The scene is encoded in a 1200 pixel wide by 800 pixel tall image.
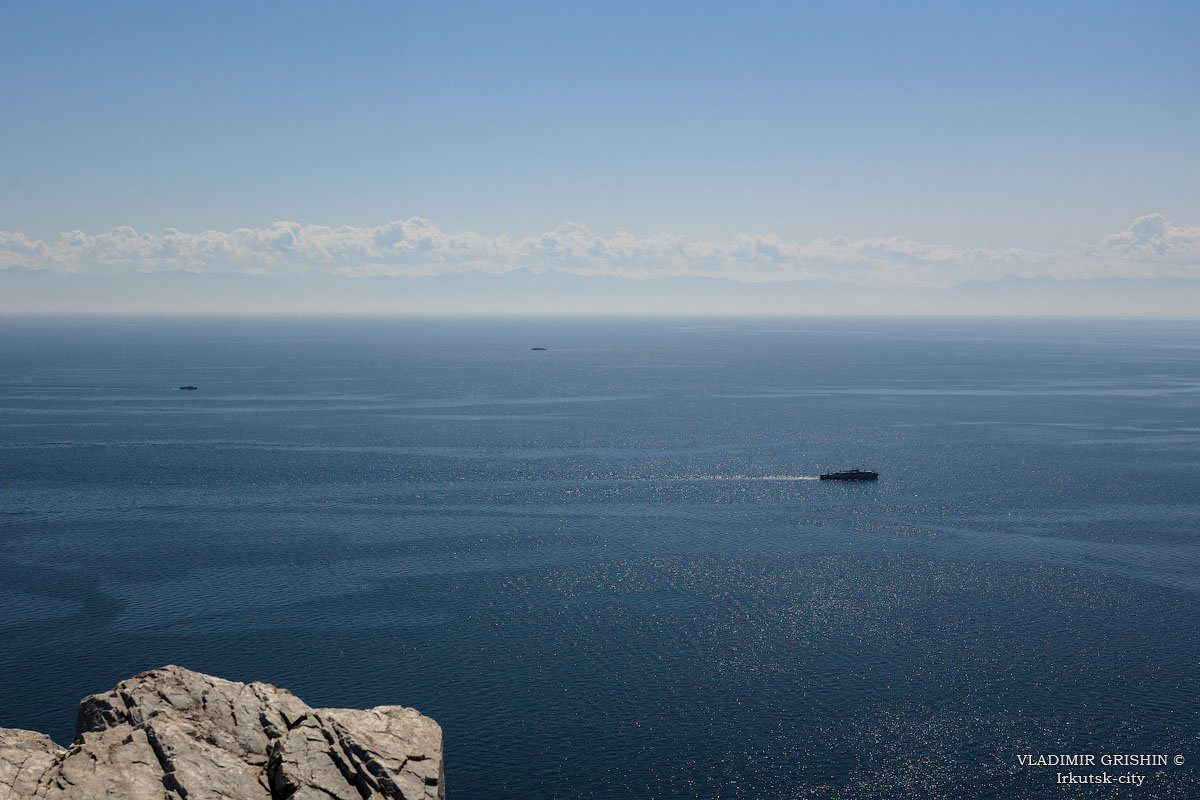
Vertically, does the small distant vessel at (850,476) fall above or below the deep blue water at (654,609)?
above

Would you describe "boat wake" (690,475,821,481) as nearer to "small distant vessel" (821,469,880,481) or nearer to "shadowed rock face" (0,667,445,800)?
"small distant vessel" (821,469,880,481)

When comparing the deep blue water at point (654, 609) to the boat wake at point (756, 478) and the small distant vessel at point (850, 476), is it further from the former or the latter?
the small distant vessel at point (850, 476)

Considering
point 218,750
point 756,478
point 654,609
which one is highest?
point 218,750

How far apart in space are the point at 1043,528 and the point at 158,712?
116 metres

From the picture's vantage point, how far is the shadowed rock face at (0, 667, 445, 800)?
128ft

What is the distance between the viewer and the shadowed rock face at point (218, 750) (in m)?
Answer: 38.9

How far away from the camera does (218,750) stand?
4275cm

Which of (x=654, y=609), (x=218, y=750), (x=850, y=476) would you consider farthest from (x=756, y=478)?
(x=218, y=750)

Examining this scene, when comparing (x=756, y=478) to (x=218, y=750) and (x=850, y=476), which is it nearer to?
(x=850, y=476)

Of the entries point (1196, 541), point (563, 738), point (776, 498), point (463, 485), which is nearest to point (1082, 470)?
point (1196, 541)

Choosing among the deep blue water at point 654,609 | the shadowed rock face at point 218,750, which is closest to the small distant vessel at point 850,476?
the deep blue water at point 654,609

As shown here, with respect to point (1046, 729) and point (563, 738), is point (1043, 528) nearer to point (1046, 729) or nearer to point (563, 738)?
point (1046, 729)

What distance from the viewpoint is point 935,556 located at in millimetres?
111312

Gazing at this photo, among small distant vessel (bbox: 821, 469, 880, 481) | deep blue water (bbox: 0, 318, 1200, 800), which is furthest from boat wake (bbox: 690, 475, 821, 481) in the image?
small distant vessel (bbox: 821, 469, 880, 481)
